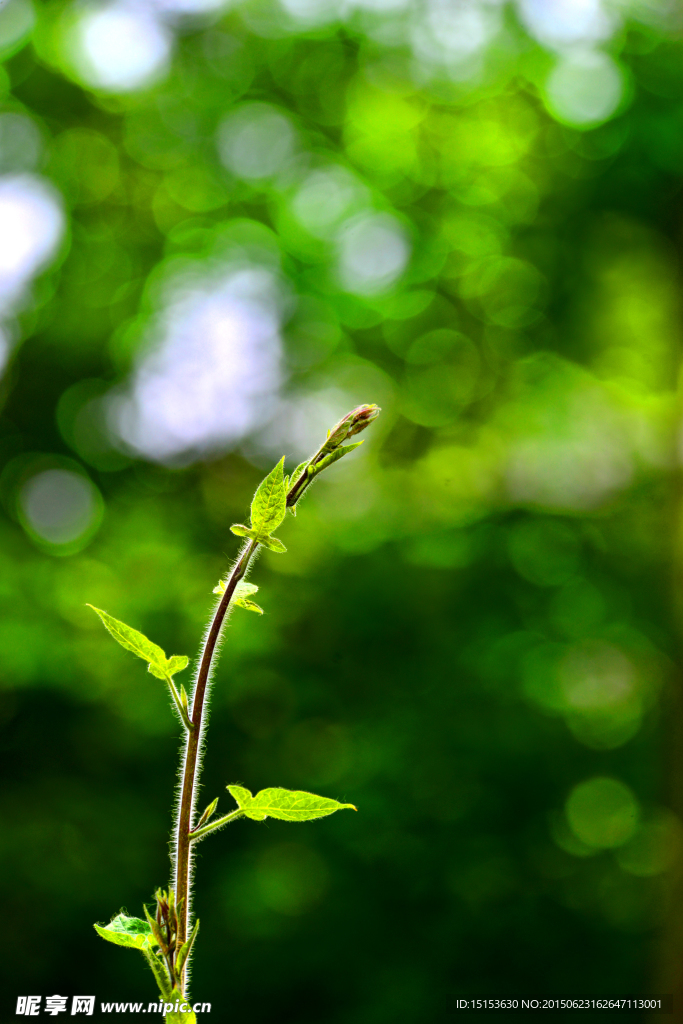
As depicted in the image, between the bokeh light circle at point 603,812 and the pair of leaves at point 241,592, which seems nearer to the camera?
the pair of leaves at point 241,592

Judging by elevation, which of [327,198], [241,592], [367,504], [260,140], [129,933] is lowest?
[129,933]

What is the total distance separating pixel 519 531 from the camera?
6.29ft

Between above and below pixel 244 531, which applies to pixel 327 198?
above

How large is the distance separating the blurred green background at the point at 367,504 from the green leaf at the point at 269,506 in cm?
152

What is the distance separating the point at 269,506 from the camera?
234 mm

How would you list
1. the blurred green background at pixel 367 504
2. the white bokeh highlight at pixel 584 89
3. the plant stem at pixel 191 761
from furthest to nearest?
the white bokeh highlight at pixel 584 89 → the blurred green background at pixel 367 504 → the plant stem at pixel 191 761

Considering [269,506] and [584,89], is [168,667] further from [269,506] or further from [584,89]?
[584,89]

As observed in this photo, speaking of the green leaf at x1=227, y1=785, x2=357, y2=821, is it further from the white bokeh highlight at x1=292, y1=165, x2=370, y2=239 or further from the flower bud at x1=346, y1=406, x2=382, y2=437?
the white bokeh highlight at x1=292, y1=165, x2=370, y2=239

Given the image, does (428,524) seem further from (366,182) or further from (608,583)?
(366,182)

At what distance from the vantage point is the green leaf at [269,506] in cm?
23

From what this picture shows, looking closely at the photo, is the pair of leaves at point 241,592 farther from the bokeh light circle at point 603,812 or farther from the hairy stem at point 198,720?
the bokeh light circle at point 603,812

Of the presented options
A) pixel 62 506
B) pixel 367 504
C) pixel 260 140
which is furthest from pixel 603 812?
pixel 260 140

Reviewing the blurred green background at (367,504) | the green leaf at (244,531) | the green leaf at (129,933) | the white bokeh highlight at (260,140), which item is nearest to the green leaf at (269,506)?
the green leaf at (244,531)

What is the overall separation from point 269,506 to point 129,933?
0.16m
